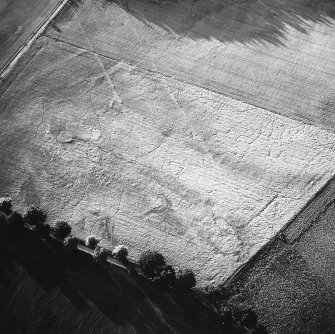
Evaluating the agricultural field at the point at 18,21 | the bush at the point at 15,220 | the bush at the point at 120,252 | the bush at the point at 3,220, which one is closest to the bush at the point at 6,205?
the bush at the point at 3,220

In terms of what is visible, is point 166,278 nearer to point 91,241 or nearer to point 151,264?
point 151,264

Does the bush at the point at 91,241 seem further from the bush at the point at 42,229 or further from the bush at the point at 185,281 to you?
the bush at the point at 185,281

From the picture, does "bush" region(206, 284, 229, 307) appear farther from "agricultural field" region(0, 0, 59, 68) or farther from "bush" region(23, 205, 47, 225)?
"agricultural field" region(0, 0, 59, 68)

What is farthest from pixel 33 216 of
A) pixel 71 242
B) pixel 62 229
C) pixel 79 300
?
pixel 79 300

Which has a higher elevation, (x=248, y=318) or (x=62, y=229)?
(x=248, y=318)

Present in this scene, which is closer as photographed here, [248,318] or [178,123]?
[248,318]

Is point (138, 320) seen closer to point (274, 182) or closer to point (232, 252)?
point (232, 252)
